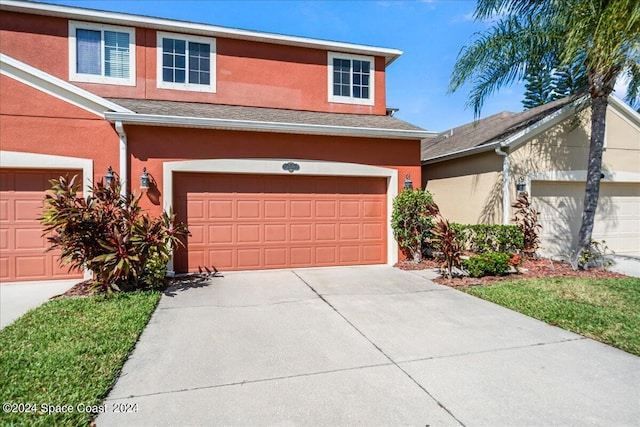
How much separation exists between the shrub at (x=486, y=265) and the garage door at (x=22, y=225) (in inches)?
350

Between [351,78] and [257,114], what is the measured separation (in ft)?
11.6

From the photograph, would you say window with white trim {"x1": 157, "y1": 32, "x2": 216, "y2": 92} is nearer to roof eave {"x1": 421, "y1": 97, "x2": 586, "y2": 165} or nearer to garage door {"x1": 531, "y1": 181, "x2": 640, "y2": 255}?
roof eave {"x1": 421, "y1": 97, "x2": 586, "y2": 165}

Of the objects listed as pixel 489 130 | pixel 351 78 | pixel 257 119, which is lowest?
pixel 257 119

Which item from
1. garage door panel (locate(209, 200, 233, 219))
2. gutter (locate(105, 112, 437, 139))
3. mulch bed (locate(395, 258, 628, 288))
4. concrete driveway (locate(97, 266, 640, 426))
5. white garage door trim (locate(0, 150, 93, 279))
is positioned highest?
gutter (locate(105, 112, 437, 139))

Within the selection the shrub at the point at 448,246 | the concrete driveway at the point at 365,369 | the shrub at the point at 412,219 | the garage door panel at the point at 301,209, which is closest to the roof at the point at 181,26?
the shrub at the point at 412,219

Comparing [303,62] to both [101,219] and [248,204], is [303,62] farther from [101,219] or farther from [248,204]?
[101,219]

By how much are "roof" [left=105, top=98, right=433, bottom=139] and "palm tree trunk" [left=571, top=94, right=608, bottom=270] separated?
374 centimetres

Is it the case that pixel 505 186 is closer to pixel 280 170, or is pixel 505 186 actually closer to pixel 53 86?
pixel 280 170

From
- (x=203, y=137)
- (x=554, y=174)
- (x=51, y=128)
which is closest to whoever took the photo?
(x=51, y=128)

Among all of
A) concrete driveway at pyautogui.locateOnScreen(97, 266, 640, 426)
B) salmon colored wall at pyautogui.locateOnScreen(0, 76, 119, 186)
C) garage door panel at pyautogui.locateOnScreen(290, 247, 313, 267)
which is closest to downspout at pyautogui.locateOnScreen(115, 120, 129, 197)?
salmon colored wall at pyautogui.locateOnScreen(0, 76, 119, 186)

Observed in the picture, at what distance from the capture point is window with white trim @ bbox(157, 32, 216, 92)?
930 centimetres

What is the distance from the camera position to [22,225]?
7.23m

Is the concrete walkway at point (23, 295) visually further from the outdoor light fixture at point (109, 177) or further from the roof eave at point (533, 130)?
the roof eave at point (533, 130)

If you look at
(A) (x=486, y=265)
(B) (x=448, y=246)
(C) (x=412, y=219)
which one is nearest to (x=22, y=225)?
(C) (x=412, y=219)
